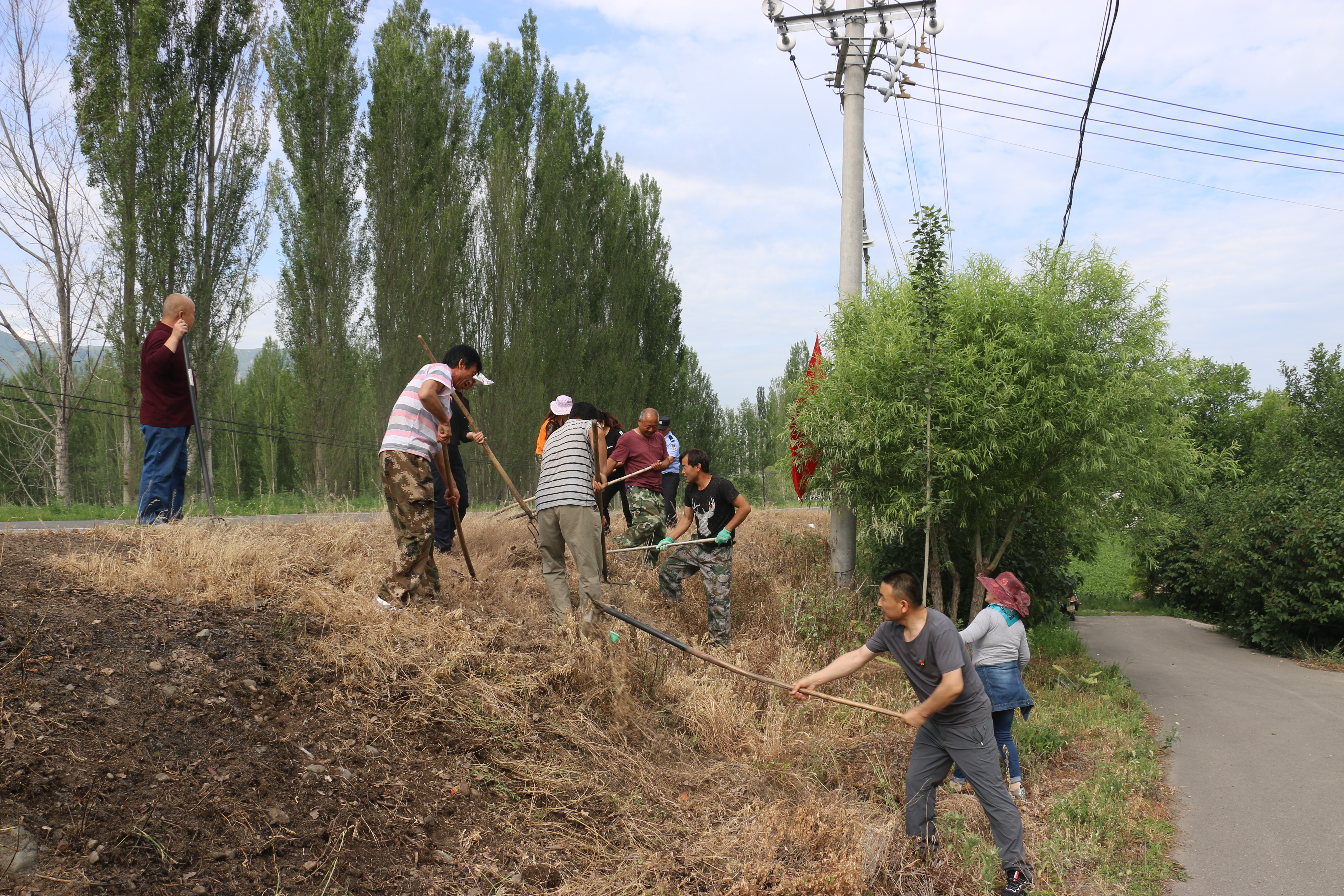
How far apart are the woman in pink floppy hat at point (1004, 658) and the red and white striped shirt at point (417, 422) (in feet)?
12.7

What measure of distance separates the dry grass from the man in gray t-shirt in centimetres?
24

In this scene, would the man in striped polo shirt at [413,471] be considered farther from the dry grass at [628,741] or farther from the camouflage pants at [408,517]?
the dry grass at [628,741]

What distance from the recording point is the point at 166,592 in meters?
5.23

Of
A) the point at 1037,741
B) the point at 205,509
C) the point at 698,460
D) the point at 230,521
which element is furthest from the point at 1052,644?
the point at 205,509

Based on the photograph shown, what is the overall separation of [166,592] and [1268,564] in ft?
48.5

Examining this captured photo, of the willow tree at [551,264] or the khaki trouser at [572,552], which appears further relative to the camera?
the willow tree at [551,264]

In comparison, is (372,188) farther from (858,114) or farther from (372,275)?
(858,114)

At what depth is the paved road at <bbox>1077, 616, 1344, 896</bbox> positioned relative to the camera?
502 cm

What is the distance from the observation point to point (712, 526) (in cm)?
802

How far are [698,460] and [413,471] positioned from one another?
2.98 m

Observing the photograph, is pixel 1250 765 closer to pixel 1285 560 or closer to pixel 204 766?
pixel 1285 560

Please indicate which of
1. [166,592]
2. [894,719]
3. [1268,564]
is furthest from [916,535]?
[166,592]

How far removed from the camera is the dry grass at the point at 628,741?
443cm

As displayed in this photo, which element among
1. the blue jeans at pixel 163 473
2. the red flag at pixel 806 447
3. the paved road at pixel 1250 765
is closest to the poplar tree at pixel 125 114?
the blue jeans at pixel 163 473
